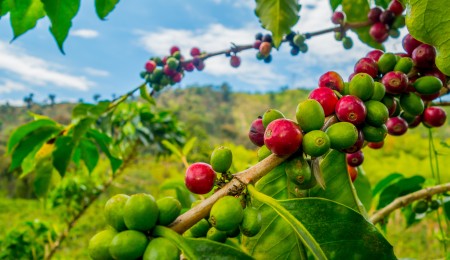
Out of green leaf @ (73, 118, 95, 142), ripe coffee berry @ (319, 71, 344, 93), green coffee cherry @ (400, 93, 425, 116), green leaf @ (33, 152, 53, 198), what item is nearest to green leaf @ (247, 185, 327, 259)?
ripe coffee berry @ (319, 71, 344, 93)

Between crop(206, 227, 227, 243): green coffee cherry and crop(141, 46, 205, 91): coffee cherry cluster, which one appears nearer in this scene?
crop(206, 227, 227, 243): green coffee cherry

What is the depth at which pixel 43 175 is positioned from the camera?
220cm

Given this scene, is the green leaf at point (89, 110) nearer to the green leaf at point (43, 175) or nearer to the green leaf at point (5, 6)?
the green leaf at point (43, 175)

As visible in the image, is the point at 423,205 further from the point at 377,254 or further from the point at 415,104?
the point at 377,254

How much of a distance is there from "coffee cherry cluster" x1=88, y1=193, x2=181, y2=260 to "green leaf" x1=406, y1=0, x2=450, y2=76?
516 millimetres

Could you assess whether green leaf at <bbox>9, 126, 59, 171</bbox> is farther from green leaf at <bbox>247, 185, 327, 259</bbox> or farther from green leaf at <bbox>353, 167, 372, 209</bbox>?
green leaf at <bbox>247, 185, 327, 259</bbox>

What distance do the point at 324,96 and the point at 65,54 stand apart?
0.79 m

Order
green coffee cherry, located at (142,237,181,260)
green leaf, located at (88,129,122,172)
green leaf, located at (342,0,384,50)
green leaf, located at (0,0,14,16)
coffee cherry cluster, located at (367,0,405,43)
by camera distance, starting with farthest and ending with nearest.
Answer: green leaf, located at (88,129,122,172)
green leaf, located at (342,0,384,50)
coffee cherry cluster, located at (367,0,405,43)
green leaf, located at (0,0,14,16)
green coffee cherry, located at (142,237,181,260)

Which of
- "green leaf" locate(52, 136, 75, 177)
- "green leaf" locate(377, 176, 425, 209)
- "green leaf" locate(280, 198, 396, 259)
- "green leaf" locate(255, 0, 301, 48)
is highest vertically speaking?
"green leaf" locate(255, 0, 301, 48)

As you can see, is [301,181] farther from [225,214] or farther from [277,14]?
[277,14]

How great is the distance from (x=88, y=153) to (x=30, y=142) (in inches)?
A: 11.5

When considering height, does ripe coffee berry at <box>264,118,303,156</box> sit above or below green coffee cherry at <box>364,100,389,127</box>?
above

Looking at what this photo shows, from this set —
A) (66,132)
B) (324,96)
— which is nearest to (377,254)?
(324,96)

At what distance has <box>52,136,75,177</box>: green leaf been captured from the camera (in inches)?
72.1
